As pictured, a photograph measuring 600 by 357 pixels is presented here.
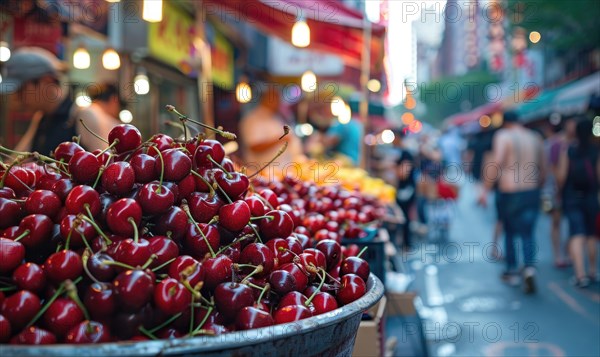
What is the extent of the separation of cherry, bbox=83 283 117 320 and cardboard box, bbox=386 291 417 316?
Result: 3.15 meters

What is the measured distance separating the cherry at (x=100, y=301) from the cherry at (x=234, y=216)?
19.6 inches

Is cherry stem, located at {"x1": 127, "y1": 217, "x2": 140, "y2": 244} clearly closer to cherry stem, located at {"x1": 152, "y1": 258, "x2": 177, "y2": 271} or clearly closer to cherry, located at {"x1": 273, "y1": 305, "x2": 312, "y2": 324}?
cherry stem, located at {"x1": 152, "y1": 258, "x2": 177, "y2": 271}

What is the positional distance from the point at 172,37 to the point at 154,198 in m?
7.21

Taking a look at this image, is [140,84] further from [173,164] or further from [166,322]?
[166,322]

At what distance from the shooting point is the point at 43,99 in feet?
15.8

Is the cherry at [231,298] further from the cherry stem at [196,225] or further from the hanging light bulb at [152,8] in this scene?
the hanging light bulb at [152,8]

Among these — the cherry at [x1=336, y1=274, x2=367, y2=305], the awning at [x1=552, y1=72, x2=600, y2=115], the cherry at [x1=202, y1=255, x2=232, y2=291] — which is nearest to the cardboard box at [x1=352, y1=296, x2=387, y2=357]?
the cherry at [x1=336, y1=274, x2=367, y2=305]

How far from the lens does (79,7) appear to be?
272 inches

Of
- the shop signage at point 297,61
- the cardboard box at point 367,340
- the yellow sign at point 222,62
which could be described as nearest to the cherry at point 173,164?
the cardboard box at point 367,340

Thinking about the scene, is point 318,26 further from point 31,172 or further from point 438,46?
point 438,46

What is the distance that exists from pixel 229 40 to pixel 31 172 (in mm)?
10909

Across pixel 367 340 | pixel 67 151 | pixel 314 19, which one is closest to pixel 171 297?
pixel 67 151

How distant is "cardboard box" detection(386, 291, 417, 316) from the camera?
14.2 feet

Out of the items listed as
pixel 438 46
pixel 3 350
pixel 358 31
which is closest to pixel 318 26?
pixel 358 31
